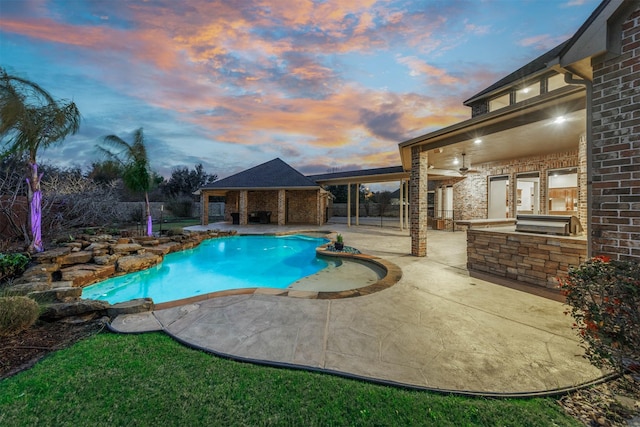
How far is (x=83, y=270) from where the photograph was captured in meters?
6.67

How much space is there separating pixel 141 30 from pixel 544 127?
10.8 metres

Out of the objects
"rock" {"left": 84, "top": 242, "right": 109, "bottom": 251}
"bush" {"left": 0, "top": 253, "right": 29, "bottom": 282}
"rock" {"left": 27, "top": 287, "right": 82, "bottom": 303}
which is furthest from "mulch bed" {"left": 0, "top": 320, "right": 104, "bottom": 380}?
"rock" {"left": 84, "top": 242, "right": 109, "bottom": 251}

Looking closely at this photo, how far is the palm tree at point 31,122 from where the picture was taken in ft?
21.5

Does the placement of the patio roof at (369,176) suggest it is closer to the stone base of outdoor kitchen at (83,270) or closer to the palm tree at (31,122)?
the stone base of outdoor kitchen at (83,270)

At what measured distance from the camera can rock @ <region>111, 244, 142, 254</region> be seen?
27.4 ft

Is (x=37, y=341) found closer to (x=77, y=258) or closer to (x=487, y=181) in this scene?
(x=77, y=258)

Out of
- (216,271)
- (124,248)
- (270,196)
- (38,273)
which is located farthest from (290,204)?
(38,273)

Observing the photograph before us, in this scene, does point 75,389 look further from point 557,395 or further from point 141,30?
point 141,30

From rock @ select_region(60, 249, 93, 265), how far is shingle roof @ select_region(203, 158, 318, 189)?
1081cm

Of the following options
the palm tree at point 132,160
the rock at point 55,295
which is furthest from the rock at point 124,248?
the rock at point 55,295

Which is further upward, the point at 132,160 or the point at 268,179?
the point at 132,160

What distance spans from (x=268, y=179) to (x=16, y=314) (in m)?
16.0

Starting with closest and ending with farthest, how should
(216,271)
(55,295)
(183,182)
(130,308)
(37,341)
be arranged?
(37,341) → (130,308) → (55,295) → (216,271) → (183,182)

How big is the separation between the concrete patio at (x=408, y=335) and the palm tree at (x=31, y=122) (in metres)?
7.02
